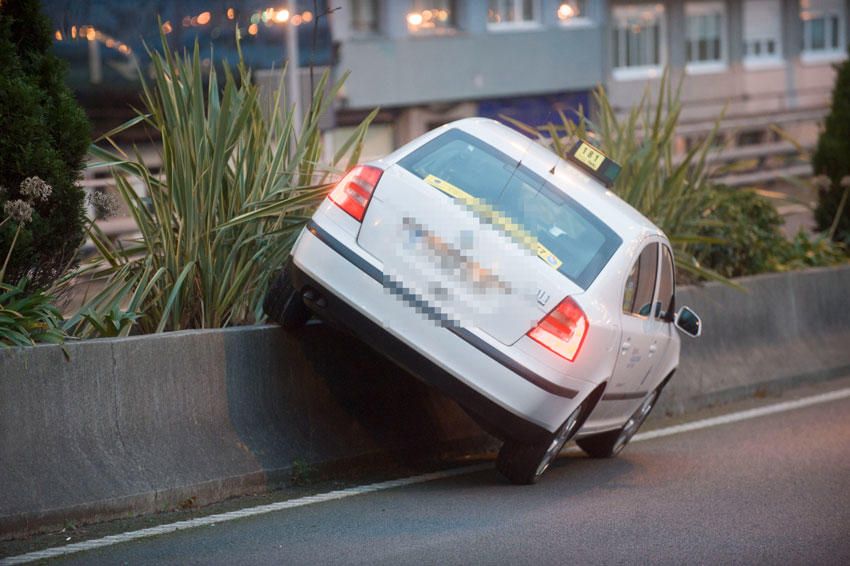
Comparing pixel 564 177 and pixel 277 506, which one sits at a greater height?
pixel 564 177

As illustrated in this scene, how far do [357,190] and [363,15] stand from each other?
24.7 m

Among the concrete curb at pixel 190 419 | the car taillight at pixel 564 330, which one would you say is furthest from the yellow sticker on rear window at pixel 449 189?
the concrete curb at pixel 190 419

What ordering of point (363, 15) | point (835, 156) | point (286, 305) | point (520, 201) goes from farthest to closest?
point (363, 15)
point (835, 156)
point (286, 305)
point (520, 201)

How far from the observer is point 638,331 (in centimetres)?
850

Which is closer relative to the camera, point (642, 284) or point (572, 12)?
point (642, 284)

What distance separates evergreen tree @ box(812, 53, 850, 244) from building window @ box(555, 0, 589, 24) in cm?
1906

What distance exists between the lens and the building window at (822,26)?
41938mm

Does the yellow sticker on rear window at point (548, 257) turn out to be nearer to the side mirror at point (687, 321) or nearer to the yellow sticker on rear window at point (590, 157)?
the yellow sticker on rear window at point (590, 157)

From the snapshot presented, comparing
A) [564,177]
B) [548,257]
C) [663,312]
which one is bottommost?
[663,312]

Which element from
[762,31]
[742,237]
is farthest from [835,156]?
[762,31]

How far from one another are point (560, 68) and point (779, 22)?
30.5 feet

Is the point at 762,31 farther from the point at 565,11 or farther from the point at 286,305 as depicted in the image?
the point at 286,305

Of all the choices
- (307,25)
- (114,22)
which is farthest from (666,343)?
(307,25)

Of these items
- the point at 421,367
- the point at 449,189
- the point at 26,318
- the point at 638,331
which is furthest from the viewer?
the point at 638,331
